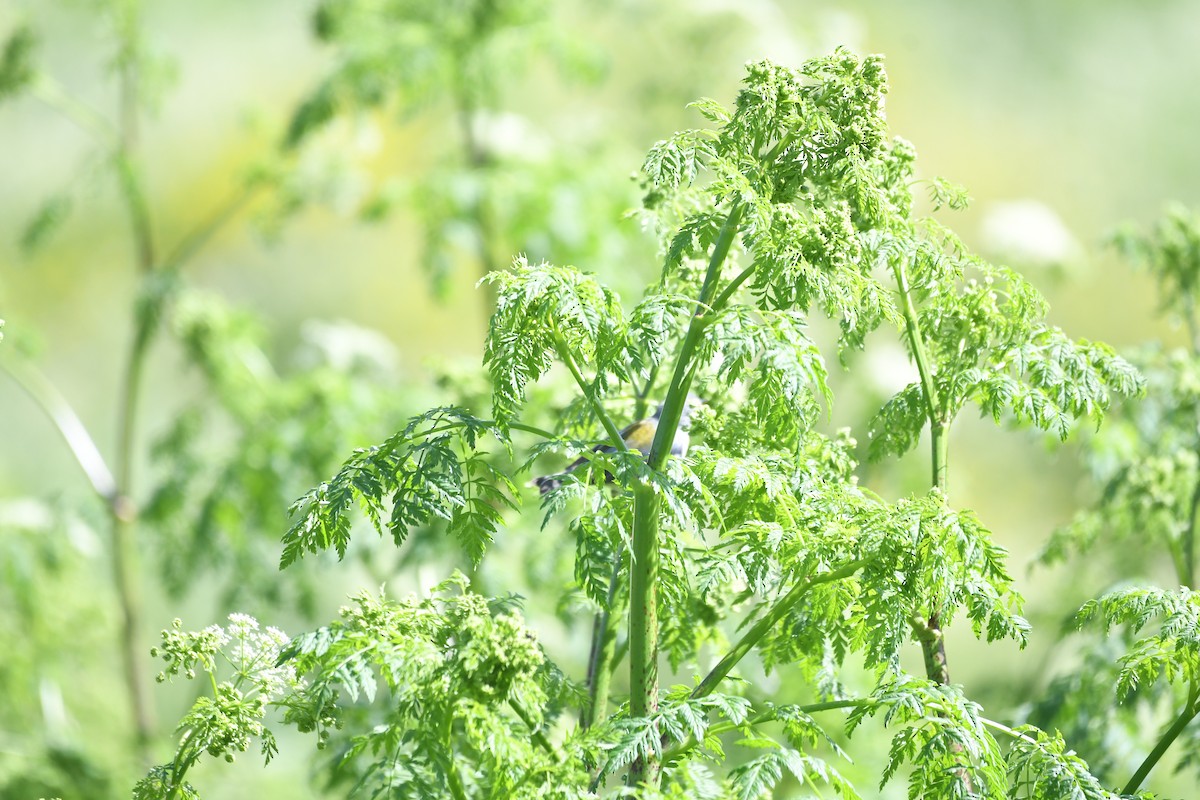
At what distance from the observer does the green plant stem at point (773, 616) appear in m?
1.69

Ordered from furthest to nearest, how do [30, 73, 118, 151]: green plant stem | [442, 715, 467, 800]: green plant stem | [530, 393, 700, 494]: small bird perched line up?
[30, 73, 118, 151]: green plant stem < [530, 393, 700, 494]: small bird perched < [442, 715, 467, 800]: green plant stem

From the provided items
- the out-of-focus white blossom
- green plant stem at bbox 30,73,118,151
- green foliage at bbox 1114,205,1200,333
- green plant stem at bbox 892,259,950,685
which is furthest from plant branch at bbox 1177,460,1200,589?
green plant stem at bbox 30,73,118,151

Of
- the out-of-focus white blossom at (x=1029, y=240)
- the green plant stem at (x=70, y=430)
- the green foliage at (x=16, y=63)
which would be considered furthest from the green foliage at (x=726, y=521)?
the green foliage at (x=16, y=63)

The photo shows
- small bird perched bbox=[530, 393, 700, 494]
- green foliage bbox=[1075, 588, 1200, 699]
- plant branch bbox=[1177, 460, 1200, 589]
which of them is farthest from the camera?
plant branch bbox=[1177, 460, 1200, 589]

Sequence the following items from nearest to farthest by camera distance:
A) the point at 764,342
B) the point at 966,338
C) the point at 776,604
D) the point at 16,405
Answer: the point at 764,342 → the point at 776,604 → the point at 966,338 → the point at 16,405

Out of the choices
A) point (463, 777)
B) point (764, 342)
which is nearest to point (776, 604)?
point (764, 342)

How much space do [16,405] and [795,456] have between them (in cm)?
692

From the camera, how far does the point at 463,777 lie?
1.92 meters

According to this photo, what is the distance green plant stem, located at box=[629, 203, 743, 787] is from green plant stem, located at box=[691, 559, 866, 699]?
0.08m

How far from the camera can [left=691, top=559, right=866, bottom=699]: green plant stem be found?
1694 mm

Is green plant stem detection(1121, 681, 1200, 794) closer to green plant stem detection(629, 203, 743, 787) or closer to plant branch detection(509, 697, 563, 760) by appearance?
green plant stem detection(629, 203, 743, 787)

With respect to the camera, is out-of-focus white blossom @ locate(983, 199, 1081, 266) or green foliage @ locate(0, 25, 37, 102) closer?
green foliage @ locate(0, 25, 37, 102)

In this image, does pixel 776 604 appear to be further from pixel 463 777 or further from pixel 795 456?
pixel 463 777

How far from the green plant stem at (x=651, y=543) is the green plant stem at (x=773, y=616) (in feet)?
0.25
